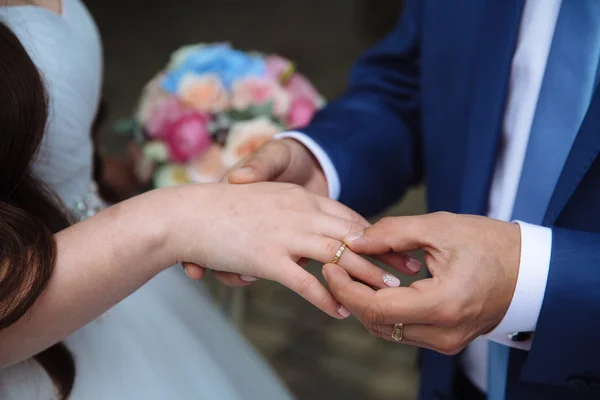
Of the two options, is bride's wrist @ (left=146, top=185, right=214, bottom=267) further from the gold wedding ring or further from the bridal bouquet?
the bridal bouquet

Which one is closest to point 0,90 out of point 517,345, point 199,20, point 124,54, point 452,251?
point 452,251

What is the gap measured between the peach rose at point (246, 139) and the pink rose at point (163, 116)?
137 mm

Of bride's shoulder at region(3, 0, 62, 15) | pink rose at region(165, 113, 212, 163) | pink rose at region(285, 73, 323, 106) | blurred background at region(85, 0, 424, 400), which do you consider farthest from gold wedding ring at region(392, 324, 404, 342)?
blurred background at region(85, 0, 424, 400)

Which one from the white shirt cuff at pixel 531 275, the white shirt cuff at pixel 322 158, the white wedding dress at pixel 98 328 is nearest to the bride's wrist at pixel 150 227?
the white wedding dress at pixel 98 328

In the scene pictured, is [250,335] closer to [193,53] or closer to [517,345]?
[193,53]

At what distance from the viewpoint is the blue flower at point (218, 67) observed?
1.70 metres

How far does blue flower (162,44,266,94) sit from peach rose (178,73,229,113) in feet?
0.11

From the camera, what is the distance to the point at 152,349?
45.4 inches

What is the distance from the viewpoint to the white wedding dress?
1009 mm

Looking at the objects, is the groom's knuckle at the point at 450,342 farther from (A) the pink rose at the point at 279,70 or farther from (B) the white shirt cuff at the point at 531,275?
(A) the pink rose at the point at 279,70

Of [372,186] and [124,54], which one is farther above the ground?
[372,186]

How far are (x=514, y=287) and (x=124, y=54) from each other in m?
3.95

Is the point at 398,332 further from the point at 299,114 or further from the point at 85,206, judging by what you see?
the point at 299,114

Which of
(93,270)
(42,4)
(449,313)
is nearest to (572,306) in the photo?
(449,313)
